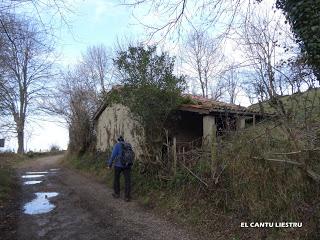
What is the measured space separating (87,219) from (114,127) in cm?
1123

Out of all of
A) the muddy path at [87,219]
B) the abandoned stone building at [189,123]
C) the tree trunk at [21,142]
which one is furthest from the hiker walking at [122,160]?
the tree trunk at [21,142]

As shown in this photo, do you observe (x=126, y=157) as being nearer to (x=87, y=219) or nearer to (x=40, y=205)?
(x=40, y=205)

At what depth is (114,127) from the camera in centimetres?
2027

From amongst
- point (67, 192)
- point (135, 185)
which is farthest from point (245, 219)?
point (67, 192)

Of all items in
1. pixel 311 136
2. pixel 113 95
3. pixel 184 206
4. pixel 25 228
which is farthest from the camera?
pixel 113 95

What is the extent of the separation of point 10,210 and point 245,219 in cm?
643

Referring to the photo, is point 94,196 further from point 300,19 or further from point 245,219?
point 300,19

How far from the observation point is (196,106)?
13.8 meters

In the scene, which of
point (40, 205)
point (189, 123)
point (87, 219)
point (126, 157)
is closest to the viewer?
point (87, 219)

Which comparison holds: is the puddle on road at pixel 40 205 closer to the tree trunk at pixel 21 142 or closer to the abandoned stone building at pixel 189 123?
the abandoned stone building at pixel 189 123

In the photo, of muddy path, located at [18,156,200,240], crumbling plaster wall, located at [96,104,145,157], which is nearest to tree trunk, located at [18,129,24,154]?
crumbling plaster wall, located at [96,104,145,157]

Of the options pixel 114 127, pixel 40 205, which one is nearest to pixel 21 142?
pixel 114 127

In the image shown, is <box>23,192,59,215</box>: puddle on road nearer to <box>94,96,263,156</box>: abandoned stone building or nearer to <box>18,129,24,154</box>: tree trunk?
<box>94,96,263,156</box>: abandoned stone building

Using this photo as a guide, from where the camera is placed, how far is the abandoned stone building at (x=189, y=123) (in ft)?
39.1
